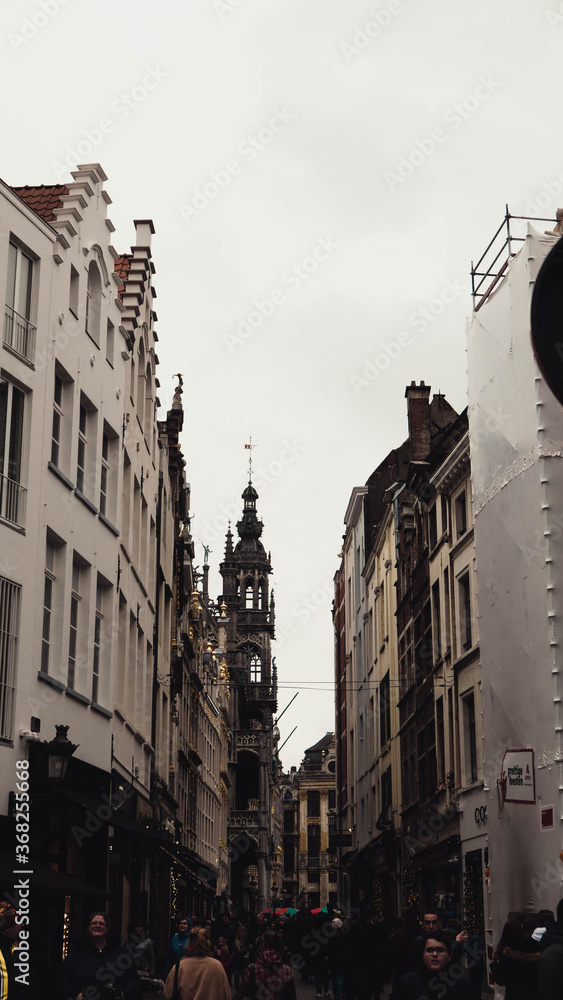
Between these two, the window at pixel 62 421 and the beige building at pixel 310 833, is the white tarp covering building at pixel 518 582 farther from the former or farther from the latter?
the beige building at pixel 310 833

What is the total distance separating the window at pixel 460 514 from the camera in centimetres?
2750

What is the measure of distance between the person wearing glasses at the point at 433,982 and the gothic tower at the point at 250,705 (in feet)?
302

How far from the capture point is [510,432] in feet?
68.7

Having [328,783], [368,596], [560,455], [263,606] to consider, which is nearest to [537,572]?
[560,455]

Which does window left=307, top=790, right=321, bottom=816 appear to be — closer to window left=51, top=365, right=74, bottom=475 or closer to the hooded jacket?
window left=51, top=365, right=74, bottom=475

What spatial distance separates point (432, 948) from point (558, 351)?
5116 millimetres

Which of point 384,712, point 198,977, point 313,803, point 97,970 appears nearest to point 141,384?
point 198,977

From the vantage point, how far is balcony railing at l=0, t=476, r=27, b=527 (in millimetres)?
16094

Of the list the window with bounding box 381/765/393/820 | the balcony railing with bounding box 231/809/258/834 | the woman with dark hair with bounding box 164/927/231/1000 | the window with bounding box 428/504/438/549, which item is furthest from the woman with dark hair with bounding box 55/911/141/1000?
the balcony railing with bounding box 231/809/258/834

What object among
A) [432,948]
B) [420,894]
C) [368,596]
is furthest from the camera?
[368,596]

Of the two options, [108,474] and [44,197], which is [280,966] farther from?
[44,197]

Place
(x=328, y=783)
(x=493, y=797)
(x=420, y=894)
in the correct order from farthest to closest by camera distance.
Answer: (x=328, y=783)
(x=420, y=894)
(x=493, y=797)

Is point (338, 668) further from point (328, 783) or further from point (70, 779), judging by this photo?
point (328, 783)

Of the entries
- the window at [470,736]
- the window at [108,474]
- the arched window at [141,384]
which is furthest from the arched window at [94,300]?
the window at [470,736]
